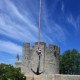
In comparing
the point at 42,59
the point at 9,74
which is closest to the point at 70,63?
the point at 42,59

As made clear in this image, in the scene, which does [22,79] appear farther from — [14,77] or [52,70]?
→ [52,70]

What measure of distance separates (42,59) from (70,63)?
706 inches

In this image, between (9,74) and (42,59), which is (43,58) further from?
(9,74)

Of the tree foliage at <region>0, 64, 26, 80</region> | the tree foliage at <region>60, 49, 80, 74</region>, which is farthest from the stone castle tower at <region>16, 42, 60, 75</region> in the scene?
the tree foliage at <region>60, 49, 80, 74</region>

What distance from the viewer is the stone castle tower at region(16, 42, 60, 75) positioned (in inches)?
1313

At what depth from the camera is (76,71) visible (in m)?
50.4

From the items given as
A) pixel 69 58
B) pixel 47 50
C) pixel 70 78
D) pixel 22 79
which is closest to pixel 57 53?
pixel 47 50

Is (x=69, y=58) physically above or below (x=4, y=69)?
above

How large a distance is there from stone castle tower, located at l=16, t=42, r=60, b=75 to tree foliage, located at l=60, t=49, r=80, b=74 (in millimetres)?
15487

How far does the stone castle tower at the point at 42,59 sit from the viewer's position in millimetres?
33344

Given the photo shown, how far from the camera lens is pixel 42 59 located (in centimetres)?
3341

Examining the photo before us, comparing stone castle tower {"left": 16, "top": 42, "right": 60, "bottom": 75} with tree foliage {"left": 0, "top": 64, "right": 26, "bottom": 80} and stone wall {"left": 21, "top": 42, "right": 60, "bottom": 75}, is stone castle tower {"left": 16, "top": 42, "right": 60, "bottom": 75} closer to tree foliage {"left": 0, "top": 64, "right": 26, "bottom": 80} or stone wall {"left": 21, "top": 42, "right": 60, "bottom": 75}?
stone wall {"left": 21, "top": 42, "right": 60, "bottom": 75}

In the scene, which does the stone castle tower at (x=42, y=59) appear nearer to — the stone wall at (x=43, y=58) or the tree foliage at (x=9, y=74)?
the stone wall at (x=43, y=58)

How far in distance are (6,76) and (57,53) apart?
7.79 metres
